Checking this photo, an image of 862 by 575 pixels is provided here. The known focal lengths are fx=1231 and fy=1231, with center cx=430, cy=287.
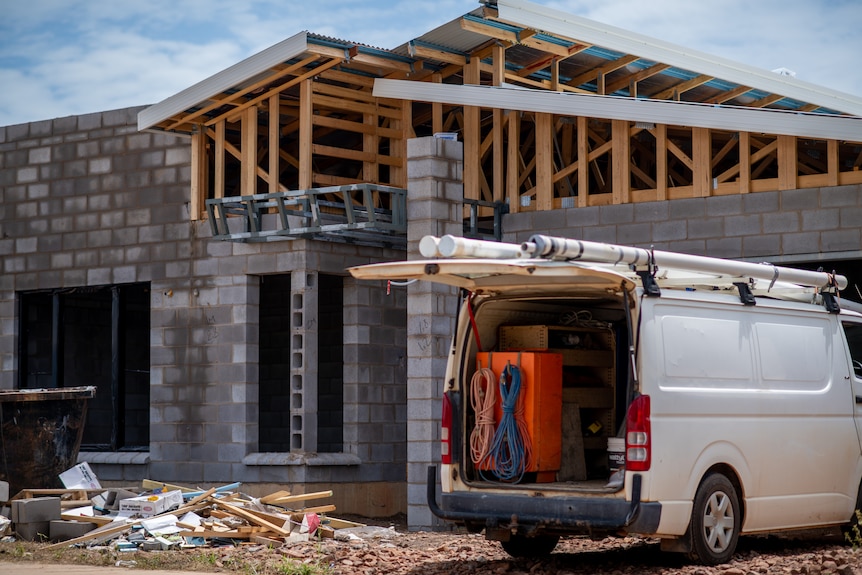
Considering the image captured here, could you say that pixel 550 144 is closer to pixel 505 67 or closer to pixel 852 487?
pixel 505 67

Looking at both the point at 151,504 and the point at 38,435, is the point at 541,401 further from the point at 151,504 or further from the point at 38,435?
the point at 38,435

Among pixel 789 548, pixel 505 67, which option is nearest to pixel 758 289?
pixel 789 548

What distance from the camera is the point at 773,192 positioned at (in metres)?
13.1

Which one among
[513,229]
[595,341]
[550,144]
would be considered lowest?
[595,341]

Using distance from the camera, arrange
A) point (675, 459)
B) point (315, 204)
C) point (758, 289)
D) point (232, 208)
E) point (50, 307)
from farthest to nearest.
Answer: point (50, 307) → point (232, 208) → point (315, 204) → point (758, 289) → point (675, 459)

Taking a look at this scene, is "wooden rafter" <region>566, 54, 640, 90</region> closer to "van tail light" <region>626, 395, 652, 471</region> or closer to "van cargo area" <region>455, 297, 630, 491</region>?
"van cargo area" <region>455, 297, 630, 491</region>

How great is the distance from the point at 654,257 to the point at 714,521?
1934mm

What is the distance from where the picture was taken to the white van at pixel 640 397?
8.29 meters

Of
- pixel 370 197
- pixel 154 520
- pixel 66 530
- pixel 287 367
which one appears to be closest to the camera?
pixel 154 520

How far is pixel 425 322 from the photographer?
1338cm

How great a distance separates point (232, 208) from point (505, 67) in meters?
4.02

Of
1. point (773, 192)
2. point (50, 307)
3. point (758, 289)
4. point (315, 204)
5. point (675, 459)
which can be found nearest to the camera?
point (675, 459)

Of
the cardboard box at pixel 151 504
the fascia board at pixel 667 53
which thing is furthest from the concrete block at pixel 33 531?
the fascia board at pixel 667 53

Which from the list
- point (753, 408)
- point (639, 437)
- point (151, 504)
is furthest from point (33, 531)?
point (753, 408)
